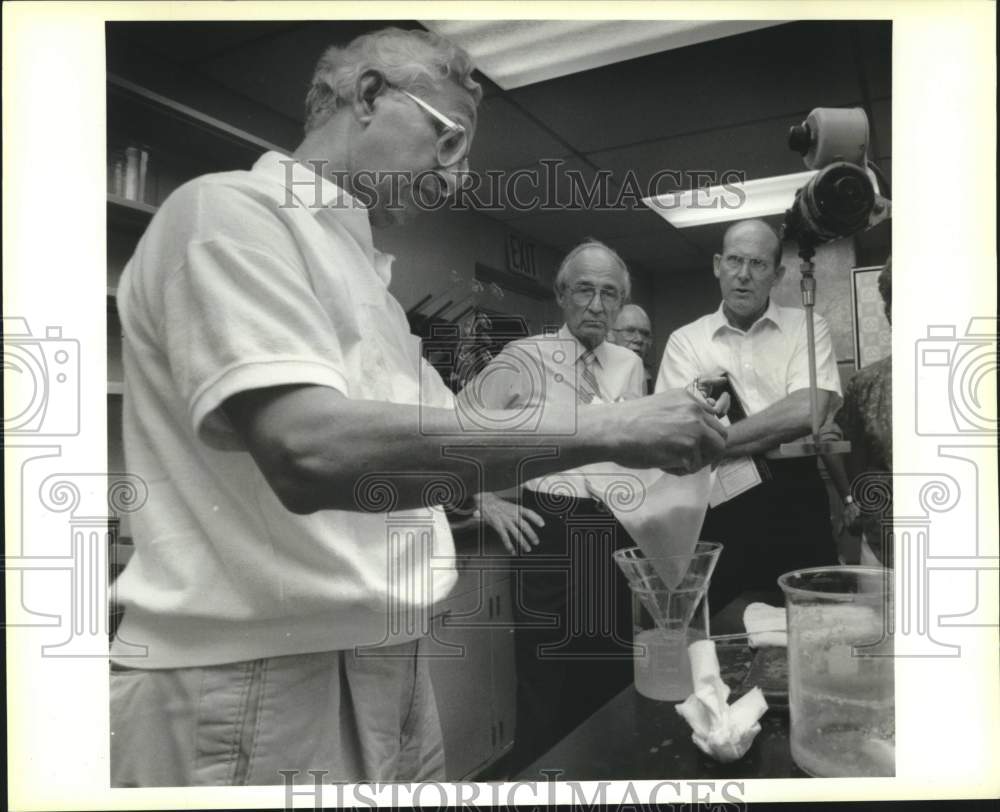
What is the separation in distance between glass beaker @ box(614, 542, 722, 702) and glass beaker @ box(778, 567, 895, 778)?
14 centimetres

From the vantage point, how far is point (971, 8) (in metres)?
1.33

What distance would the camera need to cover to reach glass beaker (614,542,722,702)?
1.28 m

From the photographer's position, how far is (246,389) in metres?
1.20

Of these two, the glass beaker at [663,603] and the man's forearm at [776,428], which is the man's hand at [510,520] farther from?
the man's forearm at [776,428]

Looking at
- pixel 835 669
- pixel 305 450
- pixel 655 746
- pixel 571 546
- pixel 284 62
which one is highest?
pixel 284 62

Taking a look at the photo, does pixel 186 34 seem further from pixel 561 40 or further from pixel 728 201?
pixel 728 201

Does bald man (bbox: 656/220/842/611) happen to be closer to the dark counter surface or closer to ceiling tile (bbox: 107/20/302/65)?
the dark counter surface

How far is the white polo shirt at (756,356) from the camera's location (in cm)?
131

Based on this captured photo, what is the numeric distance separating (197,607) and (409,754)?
1.33ft

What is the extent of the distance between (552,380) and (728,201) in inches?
15.7

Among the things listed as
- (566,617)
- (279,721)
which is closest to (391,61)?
(566,617)

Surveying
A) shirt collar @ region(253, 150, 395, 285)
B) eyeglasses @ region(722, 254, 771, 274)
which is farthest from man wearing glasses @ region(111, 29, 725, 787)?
eyeglasses @ region(722, 254, 771, 274)

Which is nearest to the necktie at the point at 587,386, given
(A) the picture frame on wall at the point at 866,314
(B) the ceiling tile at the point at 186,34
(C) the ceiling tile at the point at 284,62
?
(A) the picture frame on wall at the point at 866,314

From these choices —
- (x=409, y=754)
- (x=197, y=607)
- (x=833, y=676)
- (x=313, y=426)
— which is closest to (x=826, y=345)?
(x=833, y=676)
